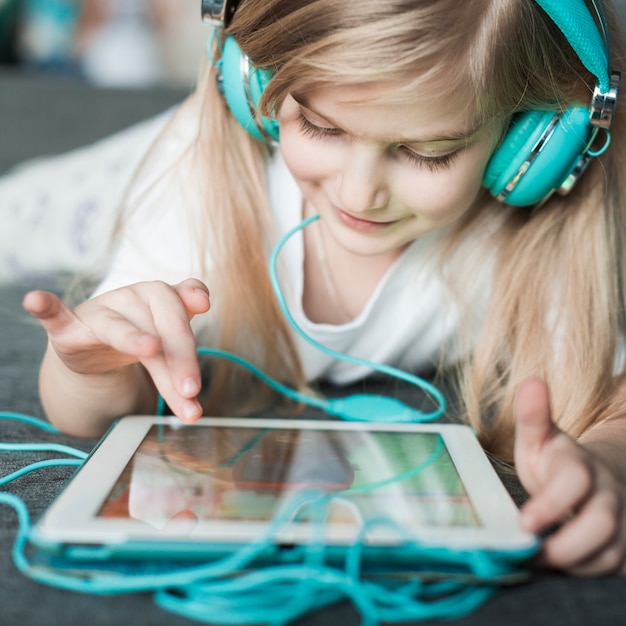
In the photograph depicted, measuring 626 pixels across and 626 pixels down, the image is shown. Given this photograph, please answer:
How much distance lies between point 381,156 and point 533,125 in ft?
0.51

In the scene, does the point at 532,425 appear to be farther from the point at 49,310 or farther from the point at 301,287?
the point at 301,287

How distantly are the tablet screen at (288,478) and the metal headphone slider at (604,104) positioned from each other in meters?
0.31

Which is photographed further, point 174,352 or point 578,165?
point 578,165

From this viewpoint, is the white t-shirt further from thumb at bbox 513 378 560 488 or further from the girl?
thumb at bbox 513 378 560 488

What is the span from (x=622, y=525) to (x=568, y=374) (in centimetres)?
33

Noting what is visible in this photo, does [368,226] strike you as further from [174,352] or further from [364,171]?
[174,352]

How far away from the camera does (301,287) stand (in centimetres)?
98

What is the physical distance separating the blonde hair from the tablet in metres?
0.19

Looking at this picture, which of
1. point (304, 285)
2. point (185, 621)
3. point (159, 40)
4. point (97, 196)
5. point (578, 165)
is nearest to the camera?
point (185, 621)

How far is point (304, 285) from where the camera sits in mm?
1008

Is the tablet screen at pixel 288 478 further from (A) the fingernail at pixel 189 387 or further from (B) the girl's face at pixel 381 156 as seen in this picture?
(B) the girl's face at pixel 381 156

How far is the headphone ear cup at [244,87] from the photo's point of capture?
755 millimetres

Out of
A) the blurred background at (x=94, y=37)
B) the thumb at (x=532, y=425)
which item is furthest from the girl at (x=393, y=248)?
the blurred background at (x=94, y=37)

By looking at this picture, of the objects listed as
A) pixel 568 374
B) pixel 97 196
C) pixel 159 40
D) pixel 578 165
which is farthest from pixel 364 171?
pixel 159 40
